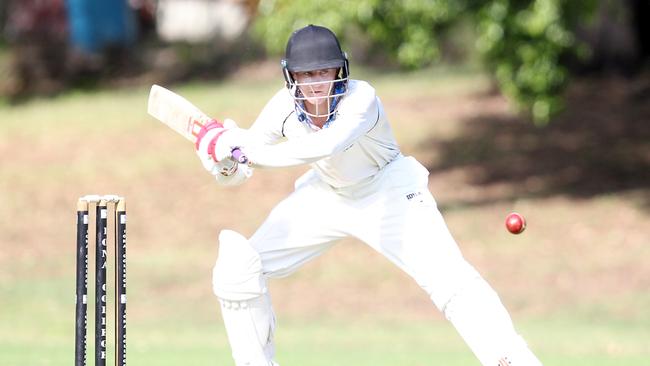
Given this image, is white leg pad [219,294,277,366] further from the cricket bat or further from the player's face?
the player's face

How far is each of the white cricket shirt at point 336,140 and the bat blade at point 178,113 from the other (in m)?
0.26

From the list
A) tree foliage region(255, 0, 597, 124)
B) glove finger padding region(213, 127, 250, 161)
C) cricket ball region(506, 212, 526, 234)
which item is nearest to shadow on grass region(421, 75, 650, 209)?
tree foliage region(255, 0, 597, 124)

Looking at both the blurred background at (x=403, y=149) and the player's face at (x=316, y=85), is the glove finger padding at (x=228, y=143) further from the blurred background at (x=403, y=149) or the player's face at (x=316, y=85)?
the blurred background at (x=403, y=149)

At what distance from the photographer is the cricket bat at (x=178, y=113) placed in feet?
18.7

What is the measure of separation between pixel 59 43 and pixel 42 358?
15.4 metres

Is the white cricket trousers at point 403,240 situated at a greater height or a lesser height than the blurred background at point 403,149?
lesser

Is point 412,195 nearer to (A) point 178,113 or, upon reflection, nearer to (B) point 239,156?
(B) point 239,156

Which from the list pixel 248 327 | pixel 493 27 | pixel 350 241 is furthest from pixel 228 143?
pixel 350 241

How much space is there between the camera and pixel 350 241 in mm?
15047

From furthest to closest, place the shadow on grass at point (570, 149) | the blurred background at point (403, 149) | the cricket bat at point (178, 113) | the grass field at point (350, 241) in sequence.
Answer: the shadow on grass at point (570, 149), the blurred background at point (403, 149), the grass field at point (350, 241), the cricket bat at point (178, 113)

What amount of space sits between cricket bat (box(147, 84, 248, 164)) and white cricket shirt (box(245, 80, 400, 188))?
262 millimetres

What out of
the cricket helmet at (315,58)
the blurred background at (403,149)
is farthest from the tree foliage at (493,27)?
the cricket helmet at (315,58)

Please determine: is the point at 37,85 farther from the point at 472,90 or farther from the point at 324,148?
the point at 324,148

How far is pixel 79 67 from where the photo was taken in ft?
77.7
